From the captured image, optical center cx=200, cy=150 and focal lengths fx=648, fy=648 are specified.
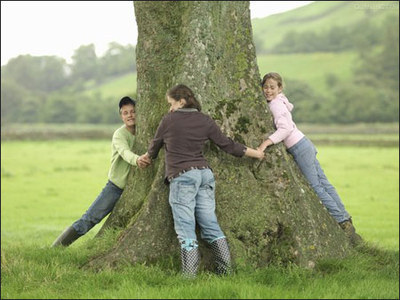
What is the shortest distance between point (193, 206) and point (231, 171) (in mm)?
890

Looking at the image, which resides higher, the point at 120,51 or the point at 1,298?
the point at 120,51

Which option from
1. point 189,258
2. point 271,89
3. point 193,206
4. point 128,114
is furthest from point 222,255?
point 128,114

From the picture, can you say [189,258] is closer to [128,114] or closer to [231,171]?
[231,171]

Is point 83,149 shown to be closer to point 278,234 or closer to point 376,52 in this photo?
point 278,234

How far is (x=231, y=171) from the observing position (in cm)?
841

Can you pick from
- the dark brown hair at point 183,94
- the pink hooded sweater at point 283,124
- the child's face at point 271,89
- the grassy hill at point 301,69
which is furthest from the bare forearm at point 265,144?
the grassy hill at point 301,69

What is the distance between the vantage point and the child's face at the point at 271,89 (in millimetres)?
8984

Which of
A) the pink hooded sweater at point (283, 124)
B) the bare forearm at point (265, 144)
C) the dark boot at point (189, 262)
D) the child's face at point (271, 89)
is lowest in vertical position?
the dark boot at point (189, 262)

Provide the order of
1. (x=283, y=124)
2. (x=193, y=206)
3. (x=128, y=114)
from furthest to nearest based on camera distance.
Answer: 1. (x=128, y=114)
2. (x=283, y=124)
3. (x=193, y=206)

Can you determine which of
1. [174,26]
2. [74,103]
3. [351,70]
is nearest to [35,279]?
[174,26]

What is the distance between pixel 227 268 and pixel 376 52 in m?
130

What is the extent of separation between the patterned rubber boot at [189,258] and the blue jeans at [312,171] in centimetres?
222

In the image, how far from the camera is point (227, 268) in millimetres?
7867

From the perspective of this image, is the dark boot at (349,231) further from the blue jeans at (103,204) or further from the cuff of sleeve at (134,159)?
the blue jeans at (103,204)
